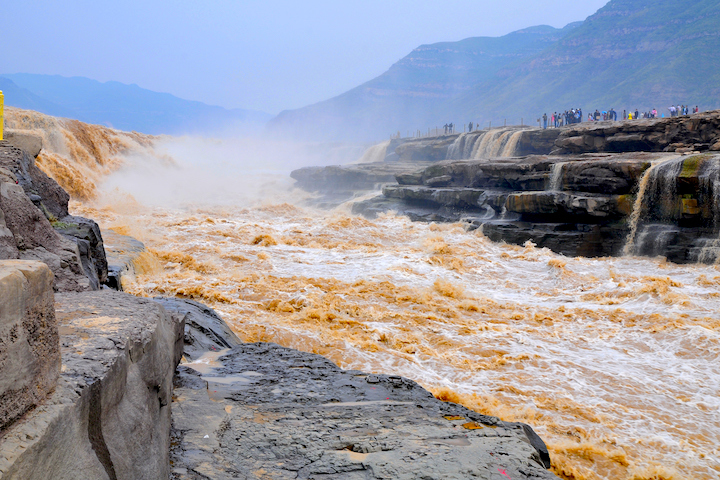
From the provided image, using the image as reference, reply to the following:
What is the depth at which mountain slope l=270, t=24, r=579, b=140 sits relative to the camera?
139 m

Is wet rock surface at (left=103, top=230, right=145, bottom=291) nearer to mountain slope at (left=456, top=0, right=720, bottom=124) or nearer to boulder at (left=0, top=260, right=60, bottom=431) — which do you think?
boulder at (left=0, top=260, right=60, bottom=431)

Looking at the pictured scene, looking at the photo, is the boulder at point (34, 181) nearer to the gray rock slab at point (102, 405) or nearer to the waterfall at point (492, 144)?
the gray rock slab at point (102, 405)

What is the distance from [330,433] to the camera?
276 centimetres

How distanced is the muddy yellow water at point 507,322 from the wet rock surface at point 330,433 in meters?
1.42

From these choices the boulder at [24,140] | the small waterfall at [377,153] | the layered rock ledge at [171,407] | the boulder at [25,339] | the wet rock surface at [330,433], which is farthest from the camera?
the small waterfall at [377,153]

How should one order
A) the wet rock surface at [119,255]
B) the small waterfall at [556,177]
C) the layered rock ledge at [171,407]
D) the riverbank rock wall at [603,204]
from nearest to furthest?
the layered rock ledge at [171,407] → the wet rock surface at [119,255] → the riverbank rock wall at [603,204] → the small waterfall at [556,177]

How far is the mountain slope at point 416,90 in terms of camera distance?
456ft

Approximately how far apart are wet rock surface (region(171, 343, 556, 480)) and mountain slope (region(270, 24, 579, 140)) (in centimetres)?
12836

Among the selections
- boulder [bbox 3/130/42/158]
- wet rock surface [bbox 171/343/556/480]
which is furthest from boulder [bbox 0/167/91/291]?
boulder [bbox 3/130/42/158]

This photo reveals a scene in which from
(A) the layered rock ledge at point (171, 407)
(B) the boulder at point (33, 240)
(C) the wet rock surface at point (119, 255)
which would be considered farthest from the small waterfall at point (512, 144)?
(B) the boulder at point (33, 240)

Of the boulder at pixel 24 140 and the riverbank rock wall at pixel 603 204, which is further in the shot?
the riverbank rock wall at pixel 603 204

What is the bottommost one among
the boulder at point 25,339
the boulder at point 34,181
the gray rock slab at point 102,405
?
the gray rock slab at point 102,405

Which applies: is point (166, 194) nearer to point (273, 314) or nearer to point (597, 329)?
point (273, 314)

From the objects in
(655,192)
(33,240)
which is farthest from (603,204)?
(33,240)
